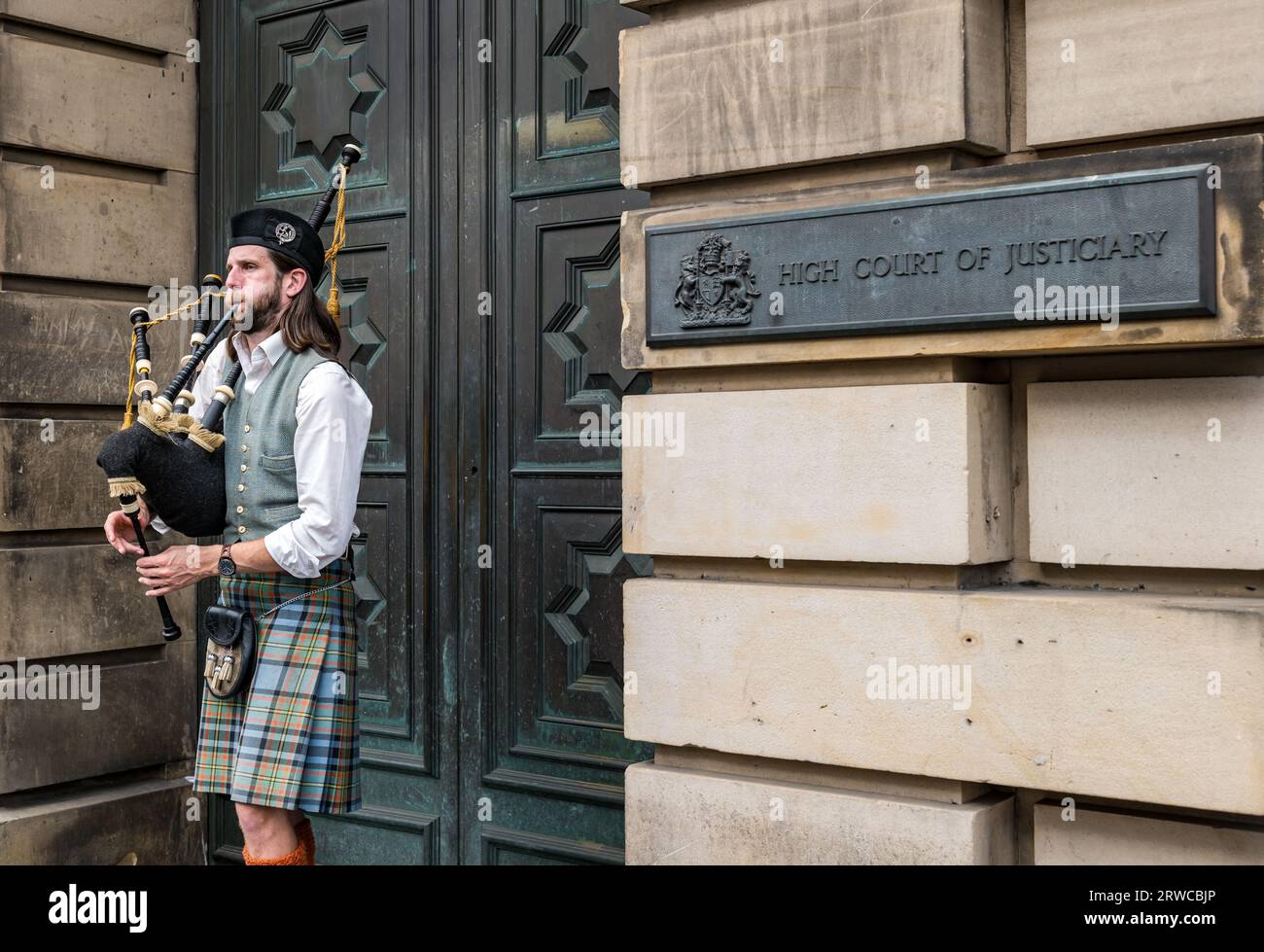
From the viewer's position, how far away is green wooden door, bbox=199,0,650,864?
16.8 feet

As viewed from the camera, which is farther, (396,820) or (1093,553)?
(396,820)

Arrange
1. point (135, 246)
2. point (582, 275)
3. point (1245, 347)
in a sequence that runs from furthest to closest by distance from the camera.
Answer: point (135, 246)
point (582, 275)
point (1245, 347)

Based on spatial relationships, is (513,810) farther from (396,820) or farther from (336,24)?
(336,24)

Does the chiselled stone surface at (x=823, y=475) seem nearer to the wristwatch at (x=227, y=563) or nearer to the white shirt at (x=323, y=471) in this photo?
the white shirt at (x=323, y=471)

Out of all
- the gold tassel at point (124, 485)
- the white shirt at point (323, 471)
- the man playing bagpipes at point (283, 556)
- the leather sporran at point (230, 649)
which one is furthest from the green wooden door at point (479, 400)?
the gold tassel at point (124, 485)

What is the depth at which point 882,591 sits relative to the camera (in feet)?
12.4

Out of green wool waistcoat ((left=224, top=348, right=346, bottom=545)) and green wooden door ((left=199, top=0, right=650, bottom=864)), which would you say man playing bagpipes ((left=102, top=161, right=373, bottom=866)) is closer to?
green wool waistcoat ((left=224, top=348, right=346, bottom=545))

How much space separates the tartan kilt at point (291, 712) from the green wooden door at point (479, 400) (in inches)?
45.0

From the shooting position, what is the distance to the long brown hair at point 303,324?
13.6 ft

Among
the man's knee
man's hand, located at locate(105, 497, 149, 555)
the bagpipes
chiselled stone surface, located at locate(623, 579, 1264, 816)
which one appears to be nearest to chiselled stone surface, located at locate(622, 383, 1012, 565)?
chiselled stone surface, located at locate(623, 579, 1264, 816)

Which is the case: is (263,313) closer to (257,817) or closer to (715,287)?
(715,287)

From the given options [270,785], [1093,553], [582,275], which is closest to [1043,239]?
[1093,553]

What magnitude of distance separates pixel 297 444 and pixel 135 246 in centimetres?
261

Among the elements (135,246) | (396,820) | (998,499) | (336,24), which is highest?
(336,24)
